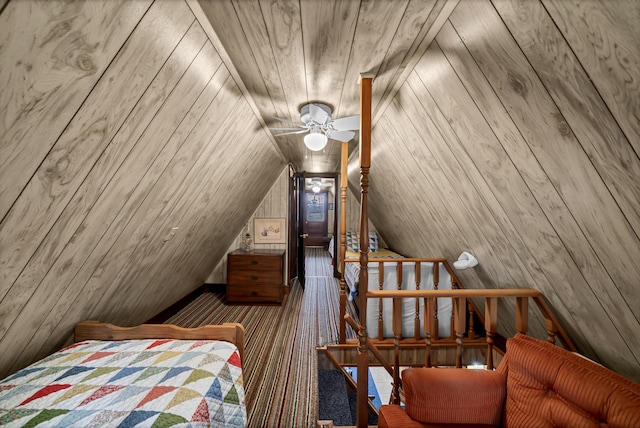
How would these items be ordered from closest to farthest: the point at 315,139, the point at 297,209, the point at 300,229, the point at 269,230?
the point at 315,139
the point at 269,230
the point at 297,209
the point at 300,229

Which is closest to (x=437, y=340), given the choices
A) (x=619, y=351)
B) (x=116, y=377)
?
(x=619, y=351)

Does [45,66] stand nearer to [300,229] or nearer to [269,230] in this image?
[269,230]

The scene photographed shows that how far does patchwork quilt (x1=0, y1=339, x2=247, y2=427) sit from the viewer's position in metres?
1.00

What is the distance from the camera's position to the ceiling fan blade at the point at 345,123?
6.25 ft

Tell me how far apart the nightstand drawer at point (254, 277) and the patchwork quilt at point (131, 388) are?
212cm

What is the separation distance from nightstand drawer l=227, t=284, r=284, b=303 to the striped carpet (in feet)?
0.37

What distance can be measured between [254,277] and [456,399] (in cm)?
296

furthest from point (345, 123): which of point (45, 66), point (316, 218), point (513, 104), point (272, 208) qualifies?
point (316, 218)

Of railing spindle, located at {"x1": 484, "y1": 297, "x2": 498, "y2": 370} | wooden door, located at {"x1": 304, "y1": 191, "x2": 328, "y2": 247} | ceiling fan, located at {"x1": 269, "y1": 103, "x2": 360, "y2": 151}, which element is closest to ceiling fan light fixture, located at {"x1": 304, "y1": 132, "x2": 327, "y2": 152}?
ceiling fan, located at {"x1": 269, "y1": 103, "x2": 360, "y2": 151}

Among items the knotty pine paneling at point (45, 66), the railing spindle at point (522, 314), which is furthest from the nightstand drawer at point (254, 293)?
Answer: the knotty pine paneling at point (45, 66)

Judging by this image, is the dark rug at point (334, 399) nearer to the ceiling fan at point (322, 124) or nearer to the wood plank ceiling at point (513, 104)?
the wood plank ceiling at point (513, 104)

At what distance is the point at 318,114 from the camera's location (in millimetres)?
1957

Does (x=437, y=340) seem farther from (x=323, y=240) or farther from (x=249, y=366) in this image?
(x=323, y=240)

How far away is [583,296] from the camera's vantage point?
1386 millimetres
